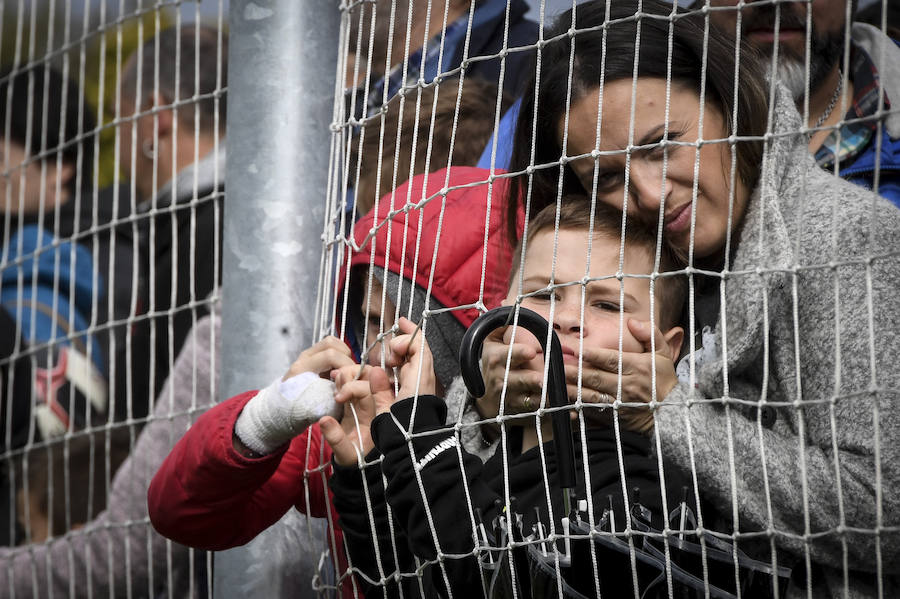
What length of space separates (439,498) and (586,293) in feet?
0.95

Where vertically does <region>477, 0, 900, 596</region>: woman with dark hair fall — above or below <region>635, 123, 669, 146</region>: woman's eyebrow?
below

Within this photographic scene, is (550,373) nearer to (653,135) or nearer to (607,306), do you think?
(607,306)

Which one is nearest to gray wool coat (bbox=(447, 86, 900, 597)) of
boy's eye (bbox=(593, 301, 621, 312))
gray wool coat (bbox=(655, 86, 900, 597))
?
gray wool coat (bbox=(655, 86, 900, 597))

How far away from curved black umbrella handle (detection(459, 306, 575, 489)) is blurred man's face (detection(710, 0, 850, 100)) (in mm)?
566

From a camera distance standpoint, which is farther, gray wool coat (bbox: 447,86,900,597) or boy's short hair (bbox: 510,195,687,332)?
boy's short hair (bbox: 510,195,687,332)

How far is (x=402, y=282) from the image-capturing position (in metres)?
1.64

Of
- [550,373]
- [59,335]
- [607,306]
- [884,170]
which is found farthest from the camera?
[59,335]

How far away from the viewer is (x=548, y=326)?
3.94ft

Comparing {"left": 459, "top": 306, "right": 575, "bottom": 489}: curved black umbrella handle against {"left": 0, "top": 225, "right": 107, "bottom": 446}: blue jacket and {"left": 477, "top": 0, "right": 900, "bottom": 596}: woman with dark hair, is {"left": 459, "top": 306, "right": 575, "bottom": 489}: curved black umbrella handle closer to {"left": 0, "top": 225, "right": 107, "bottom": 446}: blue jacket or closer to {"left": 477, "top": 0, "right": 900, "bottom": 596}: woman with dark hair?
{"left": 477, "top": 0, "right": 900, "bottom": 596}: woman with dark hair

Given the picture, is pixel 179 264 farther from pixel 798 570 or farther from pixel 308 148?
pixel 798 570

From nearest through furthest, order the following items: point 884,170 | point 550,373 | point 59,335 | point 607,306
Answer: point 550,373 → point 607,306 → point 884,170 → point 59,335

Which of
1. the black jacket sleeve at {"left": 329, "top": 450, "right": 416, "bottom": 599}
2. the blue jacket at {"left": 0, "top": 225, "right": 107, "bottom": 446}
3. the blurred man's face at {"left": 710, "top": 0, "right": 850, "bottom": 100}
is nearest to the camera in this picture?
Answer: the black jacket sleeve at {"left": 329, "top": 450, "right": 416, "bottom": 599}

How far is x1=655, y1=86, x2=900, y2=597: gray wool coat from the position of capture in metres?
1.12

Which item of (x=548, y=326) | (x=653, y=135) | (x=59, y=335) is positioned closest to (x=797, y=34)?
(x=653, y=135)
